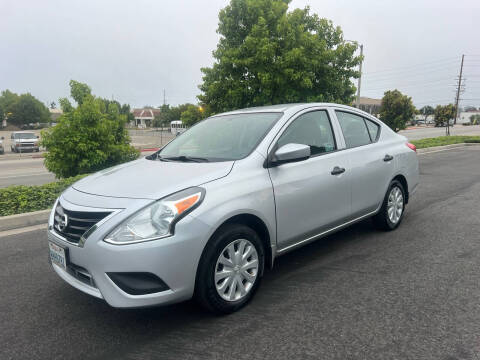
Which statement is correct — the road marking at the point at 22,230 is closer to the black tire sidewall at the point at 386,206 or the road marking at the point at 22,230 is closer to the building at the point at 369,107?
the black tire sidewall at the point at 386,206

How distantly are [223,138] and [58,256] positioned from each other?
1789 mm

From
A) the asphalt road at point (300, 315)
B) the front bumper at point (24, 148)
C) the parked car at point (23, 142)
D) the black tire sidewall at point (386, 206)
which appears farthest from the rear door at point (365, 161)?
the front bumper at point (24, 148)

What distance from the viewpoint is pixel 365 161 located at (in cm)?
439

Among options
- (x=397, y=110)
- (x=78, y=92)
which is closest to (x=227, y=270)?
(x=78, y=92)

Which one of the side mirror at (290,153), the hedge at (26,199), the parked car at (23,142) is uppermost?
the side mirror at (290,153)

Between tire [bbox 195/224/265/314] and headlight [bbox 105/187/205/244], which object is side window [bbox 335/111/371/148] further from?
headlight [bbox 105/187/205/244]

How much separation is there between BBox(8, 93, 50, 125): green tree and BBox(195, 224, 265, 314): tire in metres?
101

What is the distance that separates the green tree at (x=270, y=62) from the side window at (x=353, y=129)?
8759 millimetres

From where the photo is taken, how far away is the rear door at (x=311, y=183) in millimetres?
3369

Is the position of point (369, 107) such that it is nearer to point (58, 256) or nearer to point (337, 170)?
point (337, 170)

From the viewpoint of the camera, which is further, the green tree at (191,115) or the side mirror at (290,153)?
the green tree at (191,115)

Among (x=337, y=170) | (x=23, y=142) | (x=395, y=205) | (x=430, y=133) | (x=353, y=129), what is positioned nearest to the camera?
(x=337, y=170)

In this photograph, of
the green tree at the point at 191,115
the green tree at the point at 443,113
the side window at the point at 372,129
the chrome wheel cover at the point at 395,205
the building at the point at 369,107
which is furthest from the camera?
the building at the point at 369,107

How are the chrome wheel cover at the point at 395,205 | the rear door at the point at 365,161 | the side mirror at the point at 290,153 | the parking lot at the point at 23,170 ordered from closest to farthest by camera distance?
the side mirror at the point at 290,153 < the rear door at the point at 365,161 < the chrome wheel cover at the point at 395,205 < the parking lot at the point at 23,170
